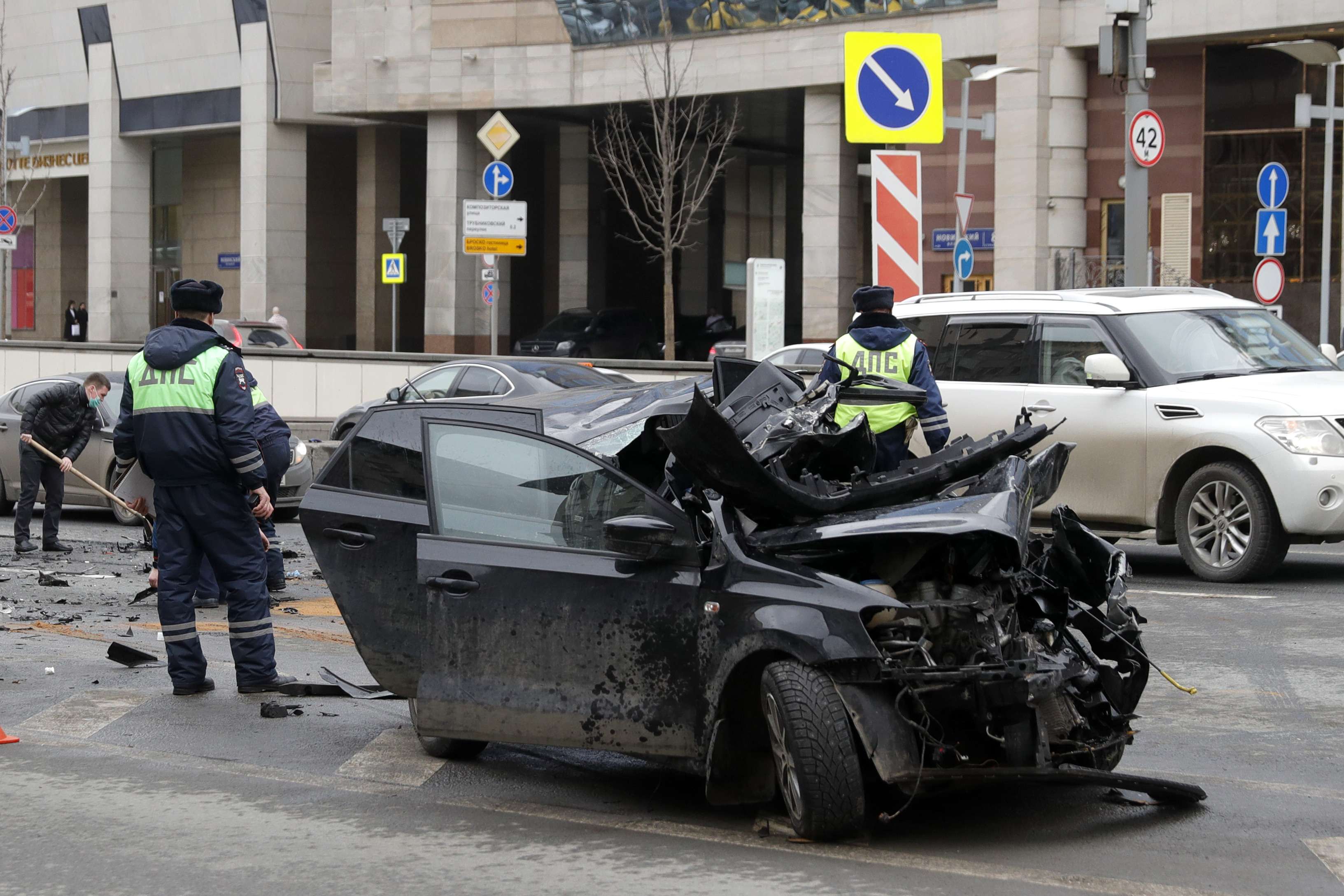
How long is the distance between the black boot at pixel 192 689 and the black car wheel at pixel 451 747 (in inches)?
65.2

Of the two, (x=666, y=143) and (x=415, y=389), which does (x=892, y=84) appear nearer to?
(x=415, y=389)

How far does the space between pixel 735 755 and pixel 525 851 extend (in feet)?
2.38

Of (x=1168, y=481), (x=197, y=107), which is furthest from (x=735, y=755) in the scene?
(x=197, y=107)

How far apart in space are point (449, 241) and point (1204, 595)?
3308cm

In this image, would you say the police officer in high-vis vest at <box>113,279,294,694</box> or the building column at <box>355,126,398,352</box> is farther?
the building column at <box>355,126,398,352</box>

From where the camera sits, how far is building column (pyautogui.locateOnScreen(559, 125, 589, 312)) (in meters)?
45.5

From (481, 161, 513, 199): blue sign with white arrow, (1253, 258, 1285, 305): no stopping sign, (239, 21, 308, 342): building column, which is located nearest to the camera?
(1253, 258, 1285, 305): no stopping sign

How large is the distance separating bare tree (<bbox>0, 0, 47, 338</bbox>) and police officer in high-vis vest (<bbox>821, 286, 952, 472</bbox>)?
32.5m

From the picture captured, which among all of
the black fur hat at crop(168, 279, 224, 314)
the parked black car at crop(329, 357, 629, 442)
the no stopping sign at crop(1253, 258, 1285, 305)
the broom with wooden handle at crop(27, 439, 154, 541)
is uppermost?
the no stopping sign at crop(1253, 258, 1285, 305)

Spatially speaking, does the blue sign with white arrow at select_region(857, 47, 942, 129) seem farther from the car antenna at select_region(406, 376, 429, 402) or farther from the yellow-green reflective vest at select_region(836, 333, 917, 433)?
the car antenna at select_region(406, 376, 429, 402)

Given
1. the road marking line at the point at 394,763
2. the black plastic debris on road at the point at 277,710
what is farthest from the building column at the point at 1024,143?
the road marking line at the point at 394,763

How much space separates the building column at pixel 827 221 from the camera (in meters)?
35.9

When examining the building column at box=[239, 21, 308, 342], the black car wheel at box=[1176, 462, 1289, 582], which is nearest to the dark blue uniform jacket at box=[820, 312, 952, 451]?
the black car wheel at box=[1176, 462, 1289, 582]

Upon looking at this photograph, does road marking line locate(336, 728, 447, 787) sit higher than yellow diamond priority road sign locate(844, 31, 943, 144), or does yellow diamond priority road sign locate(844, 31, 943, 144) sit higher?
yellow diamond priority road sign locate(844, 31, 943, 144)
